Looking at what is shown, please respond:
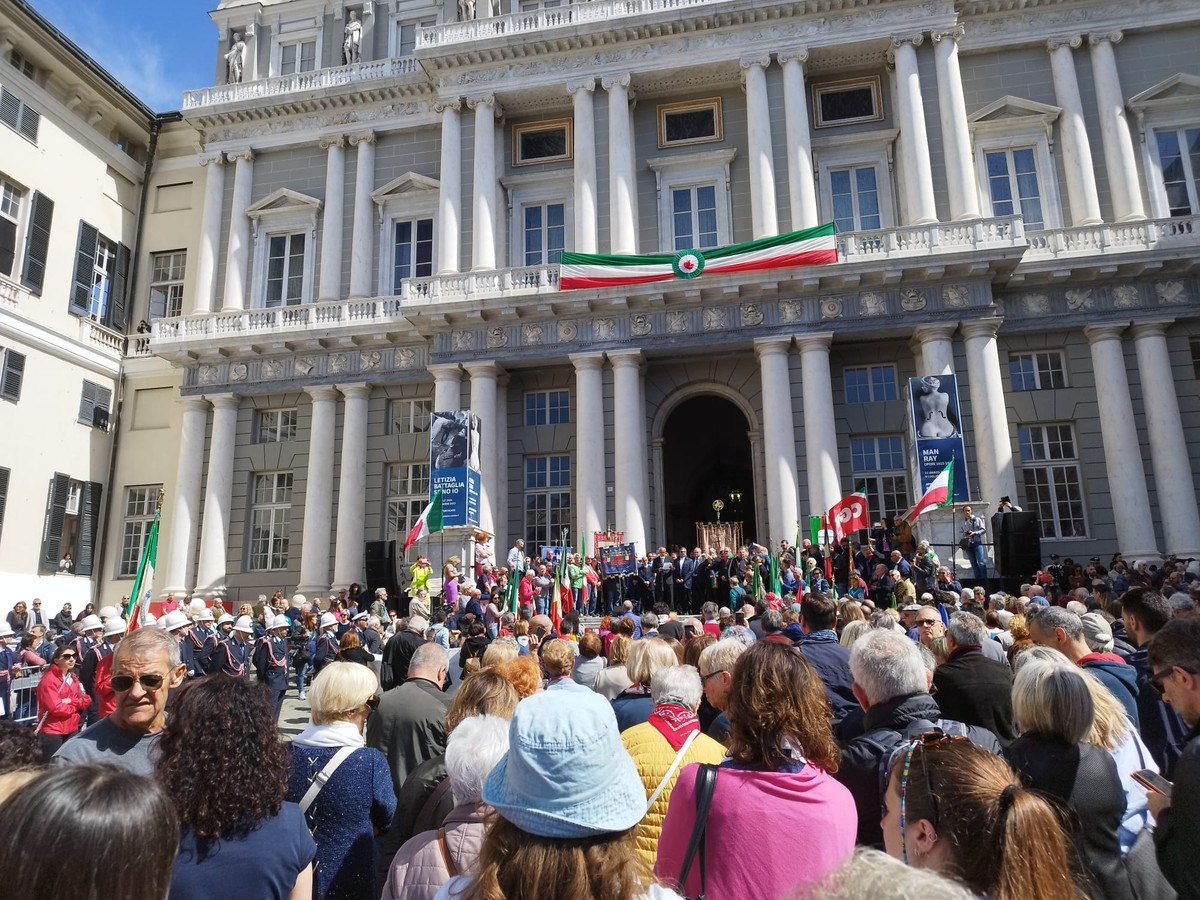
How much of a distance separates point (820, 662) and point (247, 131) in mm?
29428

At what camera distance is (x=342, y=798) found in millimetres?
3660

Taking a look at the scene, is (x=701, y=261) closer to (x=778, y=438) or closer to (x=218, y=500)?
(x=778, y=438)

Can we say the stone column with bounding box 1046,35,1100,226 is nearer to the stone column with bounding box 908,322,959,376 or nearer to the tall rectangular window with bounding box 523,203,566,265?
the stone column with bounding box 908,322,959,376

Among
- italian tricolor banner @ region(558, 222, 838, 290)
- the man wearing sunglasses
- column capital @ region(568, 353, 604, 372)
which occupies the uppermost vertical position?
italian tricolor banner @ region(558, 222, 838, 290)

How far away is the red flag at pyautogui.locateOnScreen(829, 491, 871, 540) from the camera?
59.3 ft

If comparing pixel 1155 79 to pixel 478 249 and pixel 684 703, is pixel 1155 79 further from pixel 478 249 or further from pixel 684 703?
Result: pixel 684 703

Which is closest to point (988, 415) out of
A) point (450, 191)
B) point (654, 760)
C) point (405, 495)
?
point (405, 495)

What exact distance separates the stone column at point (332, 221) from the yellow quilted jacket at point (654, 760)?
2484 cm

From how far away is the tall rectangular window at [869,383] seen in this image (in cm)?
2297

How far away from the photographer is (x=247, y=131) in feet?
93.5

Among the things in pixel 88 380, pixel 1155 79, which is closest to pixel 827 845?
pixel 1155 79

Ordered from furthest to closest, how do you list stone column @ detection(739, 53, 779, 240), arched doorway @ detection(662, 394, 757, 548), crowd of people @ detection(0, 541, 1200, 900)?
arched doorway @ detection(662, 394, 757, 548), stone column @ detection(739, 53, 779, 240), crowd of people @ detection(0, 541, 1200, 900)

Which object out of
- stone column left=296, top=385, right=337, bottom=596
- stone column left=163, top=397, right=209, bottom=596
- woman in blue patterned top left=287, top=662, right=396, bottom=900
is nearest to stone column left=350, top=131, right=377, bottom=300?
stone column left=296, top=385, right=337, bottom=596

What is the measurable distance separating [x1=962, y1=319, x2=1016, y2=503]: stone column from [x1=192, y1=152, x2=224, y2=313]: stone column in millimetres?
22899
